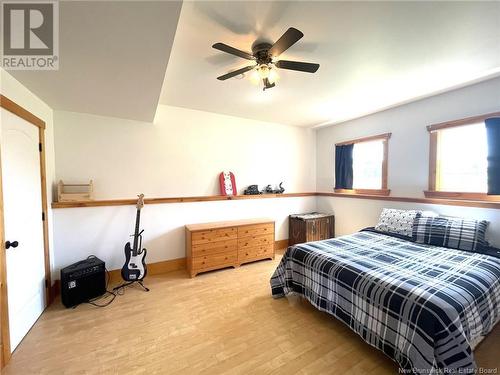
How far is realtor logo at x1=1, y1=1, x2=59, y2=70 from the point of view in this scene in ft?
3.86

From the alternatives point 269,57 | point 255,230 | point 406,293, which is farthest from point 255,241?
point 269,57

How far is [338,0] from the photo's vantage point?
1.40 meters

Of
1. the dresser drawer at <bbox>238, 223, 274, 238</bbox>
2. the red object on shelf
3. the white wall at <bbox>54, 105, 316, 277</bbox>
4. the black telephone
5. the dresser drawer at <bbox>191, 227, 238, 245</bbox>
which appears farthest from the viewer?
the black telephone

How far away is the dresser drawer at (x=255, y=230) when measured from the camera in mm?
3391

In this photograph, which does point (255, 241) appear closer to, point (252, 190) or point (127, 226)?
point (252, 190)

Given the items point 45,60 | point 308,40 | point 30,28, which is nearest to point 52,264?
point 45,60

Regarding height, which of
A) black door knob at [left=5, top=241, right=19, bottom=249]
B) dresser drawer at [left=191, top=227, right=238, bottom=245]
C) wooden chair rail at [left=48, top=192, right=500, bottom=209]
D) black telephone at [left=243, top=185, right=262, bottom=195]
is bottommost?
dresser drawer at [left=191, top=227, right=238, bottom=245]

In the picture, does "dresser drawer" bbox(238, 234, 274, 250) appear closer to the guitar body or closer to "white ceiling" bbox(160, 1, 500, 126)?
the guitar body

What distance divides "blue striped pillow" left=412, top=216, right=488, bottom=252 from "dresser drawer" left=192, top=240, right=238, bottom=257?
2398 mm

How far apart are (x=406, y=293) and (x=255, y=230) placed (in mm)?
2224

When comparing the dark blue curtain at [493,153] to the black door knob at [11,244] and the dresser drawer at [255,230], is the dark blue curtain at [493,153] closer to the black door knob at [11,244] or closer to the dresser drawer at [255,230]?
the dresser drawer at [255,230]

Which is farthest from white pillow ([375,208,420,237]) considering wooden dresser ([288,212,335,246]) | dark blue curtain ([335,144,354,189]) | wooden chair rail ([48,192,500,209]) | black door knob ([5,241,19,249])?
black door knob ([5,241,19,249])

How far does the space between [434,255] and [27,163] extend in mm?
4075

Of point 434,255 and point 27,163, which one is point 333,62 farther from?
point 27,163
